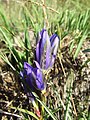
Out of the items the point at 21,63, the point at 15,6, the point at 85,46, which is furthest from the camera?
the point at 15,6

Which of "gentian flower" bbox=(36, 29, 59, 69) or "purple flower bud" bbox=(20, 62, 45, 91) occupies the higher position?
"gentian flower" bbox=(36, 29, 59, 69)

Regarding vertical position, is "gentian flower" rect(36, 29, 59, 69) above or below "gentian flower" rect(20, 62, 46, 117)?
above

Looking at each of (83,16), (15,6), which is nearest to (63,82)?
(83,16)

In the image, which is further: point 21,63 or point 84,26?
point 84,26

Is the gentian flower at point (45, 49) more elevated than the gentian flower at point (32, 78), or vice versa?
the gentian flower at point (45, 49)

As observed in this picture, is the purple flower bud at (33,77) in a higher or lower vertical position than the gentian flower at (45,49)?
lower

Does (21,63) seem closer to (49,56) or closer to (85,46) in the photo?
(49,56)

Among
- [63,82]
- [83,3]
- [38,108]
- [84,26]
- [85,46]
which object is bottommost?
[38,108]

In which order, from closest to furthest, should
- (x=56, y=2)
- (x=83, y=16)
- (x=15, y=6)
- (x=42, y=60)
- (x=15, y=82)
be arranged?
(x=42, y=60) → (x=15, y=82) → (x=83, y=16) → (x=56, y=2) → (x=15, y=6)
